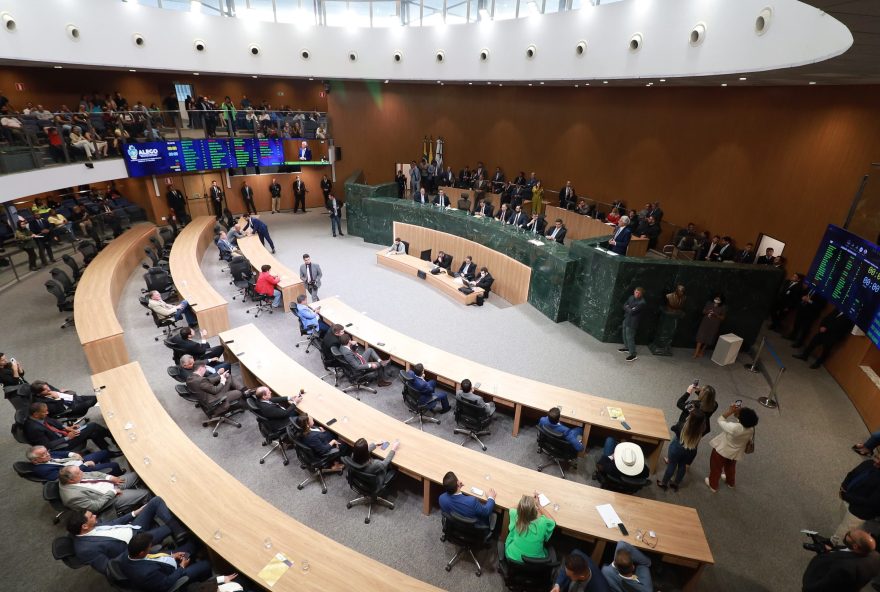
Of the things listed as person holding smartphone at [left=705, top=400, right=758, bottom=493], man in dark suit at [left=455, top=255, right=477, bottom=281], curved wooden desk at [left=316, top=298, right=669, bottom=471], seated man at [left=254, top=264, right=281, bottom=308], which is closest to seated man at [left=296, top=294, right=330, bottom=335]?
curved wooden desk at [left=316, top=298, right=669, bottom=471]

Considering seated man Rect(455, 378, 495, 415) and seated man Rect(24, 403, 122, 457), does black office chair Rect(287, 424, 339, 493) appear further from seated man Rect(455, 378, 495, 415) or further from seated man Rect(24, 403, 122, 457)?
seated man Rect(24, 403, 122, 457)

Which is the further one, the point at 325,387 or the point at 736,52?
the point at 736,52

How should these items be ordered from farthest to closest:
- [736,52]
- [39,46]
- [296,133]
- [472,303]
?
[296,133], [39,46], [472,303], [736,52]

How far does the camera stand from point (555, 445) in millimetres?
5602

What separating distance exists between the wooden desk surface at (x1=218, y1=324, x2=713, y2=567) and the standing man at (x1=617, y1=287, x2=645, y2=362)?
14.2 ft

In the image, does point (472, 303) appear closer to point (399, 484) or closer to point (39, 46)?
point (399, 484)

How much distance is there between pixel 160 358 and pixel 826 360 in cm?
1312

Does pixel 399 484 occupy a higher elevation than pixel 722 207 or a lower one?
lower

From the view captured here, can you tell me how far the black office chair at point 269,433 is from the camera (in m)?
5.83

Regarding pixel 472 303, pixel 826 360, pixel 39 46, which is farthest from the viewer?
pixel 39 46

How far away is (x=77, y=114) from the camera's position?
12750 millimetres

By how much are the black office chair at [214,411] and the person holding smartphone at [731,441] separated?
6.83m

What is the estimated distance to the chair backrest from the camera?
5.50 metres

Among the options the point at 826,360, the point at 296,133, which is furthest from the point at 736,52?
the point at 296,133
